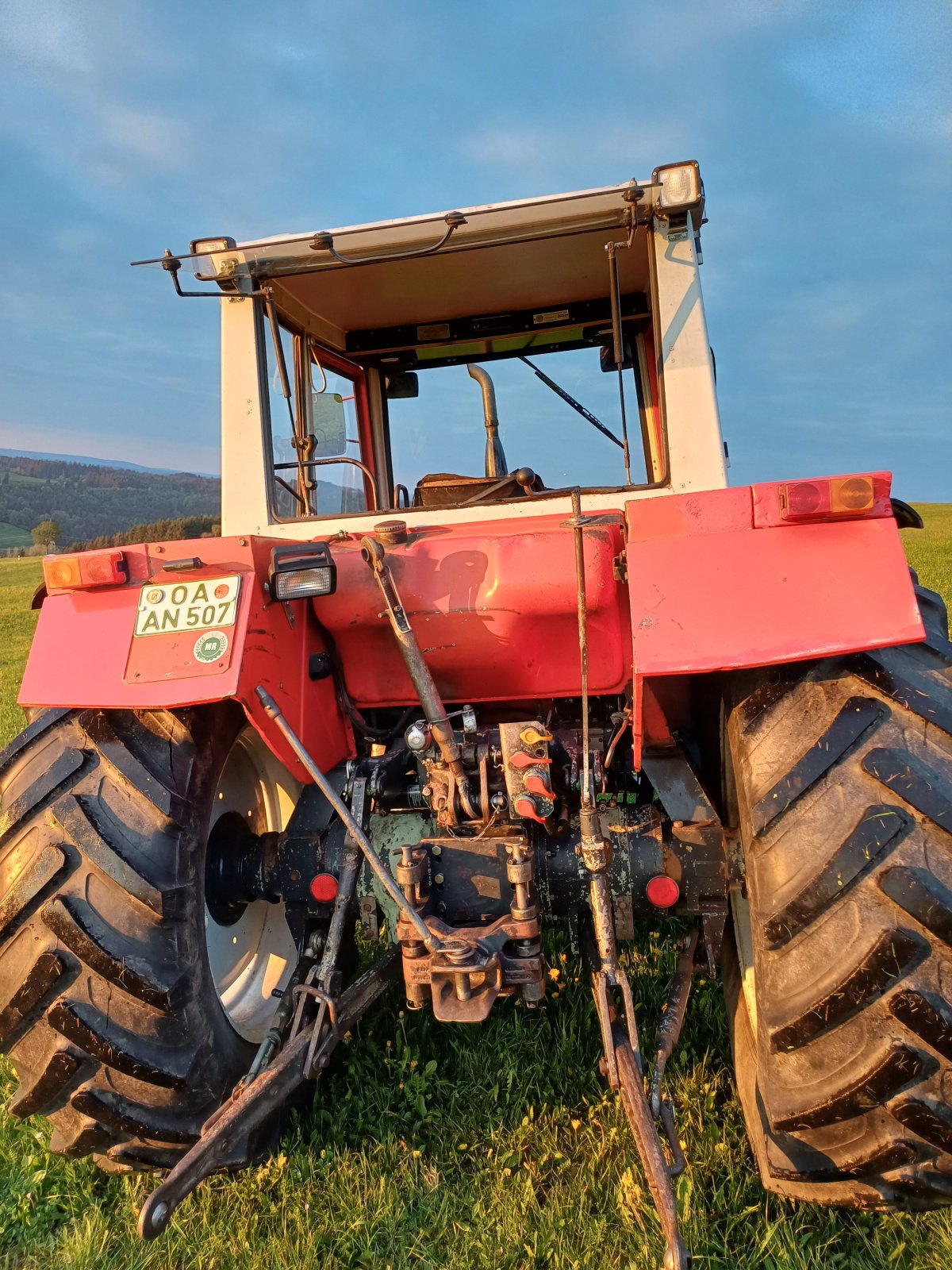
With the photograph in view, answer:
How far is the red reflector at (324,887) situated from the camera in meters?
2.27

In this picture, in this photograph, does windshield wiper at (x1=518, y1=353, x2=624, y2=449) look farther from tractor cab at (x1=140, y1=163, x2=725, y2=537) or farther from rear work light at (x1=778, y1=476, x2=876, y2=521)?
rear work light at (x1=778, y1=476, x2=876, y2=521)

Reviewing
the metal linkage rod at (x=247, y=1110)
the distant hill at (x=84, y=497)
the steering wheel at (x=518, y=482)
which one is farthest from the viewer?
the distant hill at (x=84, y=497)

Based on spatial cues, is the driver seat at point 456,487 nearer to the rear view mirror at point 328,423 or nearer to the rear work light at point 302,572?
the rear view mirror at point 328,423

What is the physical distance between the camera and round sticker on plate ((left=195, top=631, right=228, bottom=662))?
6.19 ft

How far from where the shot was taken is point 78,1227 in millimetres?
2135

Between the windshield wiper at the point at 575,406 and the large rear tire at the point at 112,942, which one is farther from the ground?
the windshield wiper at the point at 575,406

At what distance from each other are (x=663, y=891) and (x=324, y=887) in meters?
0.85

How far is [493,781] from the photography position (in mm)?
2164

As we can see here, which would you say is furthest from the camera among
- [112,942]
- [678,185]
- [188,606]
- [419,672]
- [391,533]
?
[678,185]

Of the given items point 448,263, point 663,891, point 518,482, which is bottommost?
point 663,891

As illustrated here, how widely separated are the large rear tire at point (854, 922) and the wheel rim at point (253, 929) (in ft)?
4.43

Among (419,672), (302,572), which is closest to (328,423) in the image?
(302,572)

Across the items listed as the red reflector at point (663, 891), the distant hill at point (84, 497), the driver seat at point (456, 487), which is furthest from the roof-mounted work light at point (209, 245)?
the distant hill at point (84, 497)

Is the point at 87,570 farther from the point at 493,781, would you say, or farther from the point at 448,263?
the point at 448,263
